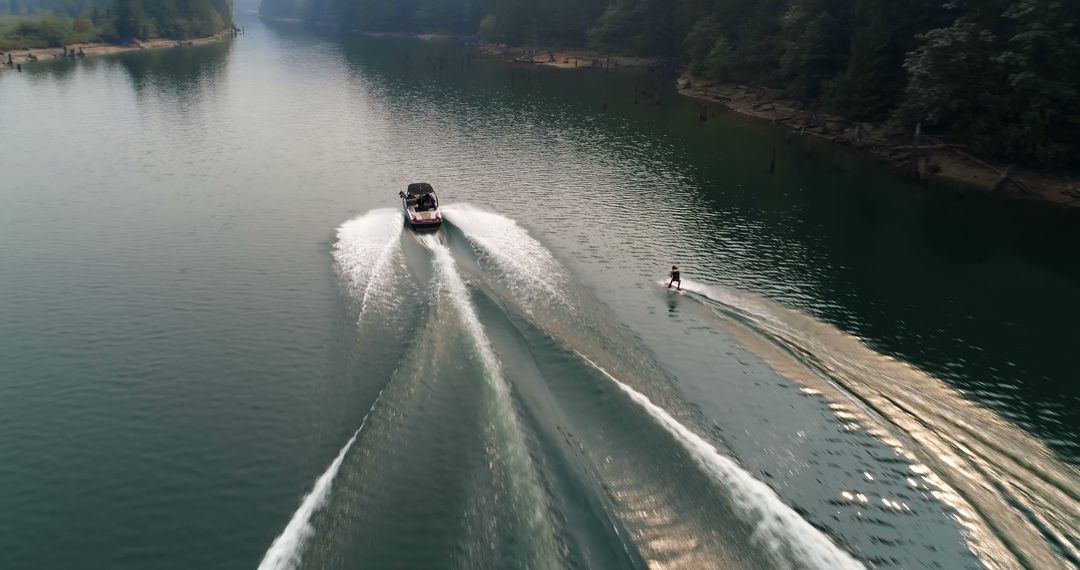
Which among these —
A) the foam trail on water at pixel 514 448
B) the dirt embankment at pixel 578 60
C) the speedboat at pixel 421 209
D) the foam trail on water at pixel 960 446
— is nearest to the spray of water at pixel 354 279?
the speedboat at pixel 421 209

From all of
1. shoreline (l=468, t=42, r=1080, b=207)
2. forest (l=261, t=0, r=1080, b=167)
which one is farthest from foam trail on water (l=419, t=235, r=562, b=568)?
forest (l=261, t=0, r=1080, b=167)

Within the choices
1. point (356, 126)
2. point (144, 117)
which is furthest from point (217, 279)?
point (144, 117)

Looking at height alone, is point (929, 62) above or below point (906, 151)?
above

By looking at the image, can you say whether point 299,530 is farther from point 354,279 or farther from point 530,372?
point 354,279

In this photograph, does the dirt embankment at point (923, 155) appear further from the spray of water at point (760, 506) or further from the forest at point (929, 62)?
the spray of water at point (760, 506)

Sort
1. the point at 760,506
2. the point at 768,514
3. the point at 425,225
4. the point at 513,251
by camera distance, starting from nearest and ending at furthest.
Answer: the point at 768,514 < the point at 760,506 < the point at 513,251 < the point at 425,225

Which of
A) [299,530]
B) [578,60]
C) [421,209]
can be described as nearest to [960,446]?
[299,530]
